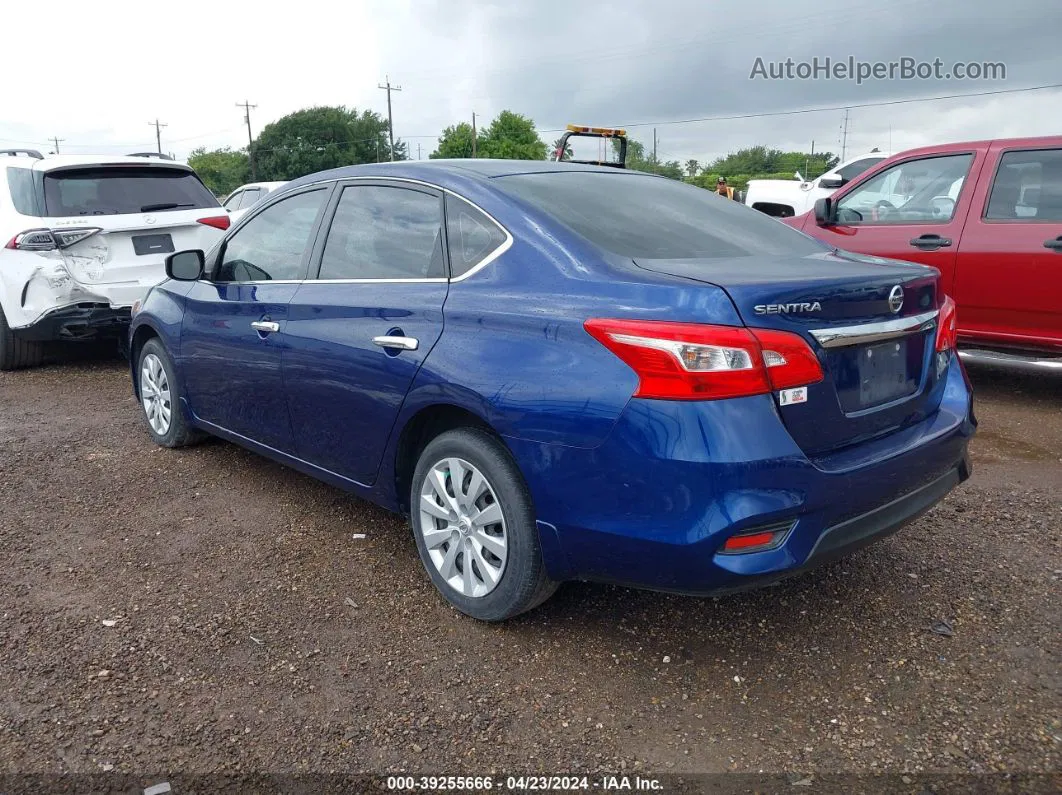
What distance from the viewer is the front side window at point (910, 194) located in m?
6.23

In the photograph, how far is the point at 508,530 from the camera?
2.81 meters

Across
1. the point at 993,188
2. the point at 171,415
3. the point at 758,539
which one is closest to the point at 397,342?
the point at 758,539

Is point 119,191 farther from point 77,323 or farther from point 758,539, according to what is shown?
point 758,539

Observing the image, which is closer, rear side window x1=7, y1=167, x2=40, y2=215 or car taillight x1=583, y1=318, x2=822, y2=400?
car taillight x1=583, y1=318, x2=822, y2=400

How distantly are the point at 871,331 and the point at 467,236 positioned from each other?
138 cm

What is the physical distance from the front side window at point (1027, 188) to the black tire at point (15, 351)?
24.7ft

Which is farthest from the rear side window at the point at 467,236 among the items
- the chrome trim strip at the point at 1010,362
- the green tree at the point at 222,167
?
the green tree at the point at 222,167

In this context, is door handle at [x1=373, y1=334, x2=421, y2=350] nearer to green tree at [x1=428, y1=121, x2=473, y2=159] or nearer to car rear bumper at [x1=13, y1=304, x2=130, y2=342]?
car rear bumper at [x1=13, y1=304, x2=130, y2=342]

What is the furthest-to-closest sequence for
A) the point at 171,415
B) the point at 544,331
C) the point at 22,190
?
the point at 22,190 → the point at 171,415 → the point at 544,331

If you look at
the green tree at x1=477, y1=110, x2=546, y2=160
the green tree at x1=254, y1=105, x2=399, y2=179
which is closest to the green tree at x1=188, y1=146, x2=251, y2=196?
the green tree at x1=254, y1=105, x2=399, y2=179

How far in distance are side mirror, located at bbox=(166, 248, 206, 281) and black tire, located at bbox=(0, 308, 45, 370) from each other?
11.8ft

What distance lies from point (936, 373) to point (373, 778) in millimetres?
2239

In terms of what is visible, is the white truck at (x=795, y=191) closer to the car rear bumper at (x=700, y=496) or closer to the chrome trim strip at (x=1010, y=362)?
the chrome trim strip at (x=1010, y=362)

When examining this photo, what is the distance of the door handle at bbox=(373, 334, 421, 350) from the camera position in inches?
121
